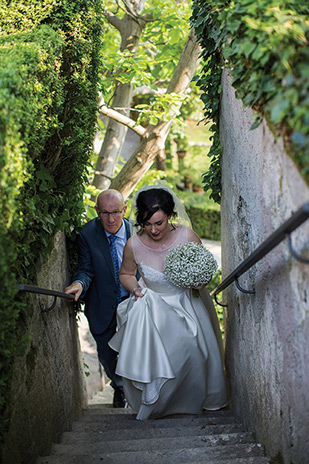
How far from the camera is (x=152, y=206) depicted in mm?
4855

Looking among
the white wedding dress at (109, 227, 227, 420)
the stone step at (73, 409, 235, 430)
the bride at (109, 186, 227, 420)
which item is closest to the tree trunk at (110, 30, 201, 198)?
the bride at (109, 186, 227, 420)

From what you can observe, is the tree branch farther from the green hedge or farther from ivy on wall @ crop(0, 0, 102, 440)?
the green hedge

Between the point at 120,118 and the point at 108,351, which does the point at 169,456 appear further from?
the point at 120,118

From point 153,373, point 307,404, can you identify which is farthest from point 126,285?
point 307,404

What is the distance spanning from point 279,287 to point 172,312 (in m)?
1.96

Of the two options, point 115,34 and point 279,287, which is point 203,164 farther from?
point 279,287

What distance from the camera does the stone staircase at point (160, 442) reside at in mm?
3443

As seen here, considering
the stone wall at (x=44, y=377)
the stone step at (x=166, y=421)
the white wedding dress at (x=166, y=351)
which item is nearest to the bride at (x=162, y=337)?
the white wedding dress at (x=166, y=351)

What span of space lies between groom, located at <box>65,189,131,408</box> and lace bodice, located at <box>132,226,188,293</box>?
1.76 ft

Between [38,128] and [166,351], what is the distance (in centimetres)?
236

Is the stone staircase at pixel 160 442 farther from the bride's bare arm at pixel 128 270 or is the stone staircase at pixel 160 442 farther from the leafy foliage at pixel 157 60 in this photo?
the leafy foliage at pixel 157 60

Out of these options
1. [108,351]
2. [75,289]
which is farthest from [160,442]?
[108,351]

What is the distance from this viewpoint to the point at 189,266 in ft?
15.3

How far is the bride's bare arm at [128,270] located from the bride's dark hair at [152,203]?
1.35 ft
